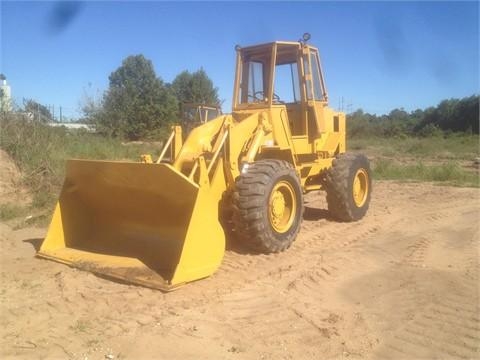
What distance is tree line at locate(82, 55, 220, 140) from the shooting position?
1114 inches

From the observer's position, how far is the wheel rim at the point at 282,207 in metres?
6.23

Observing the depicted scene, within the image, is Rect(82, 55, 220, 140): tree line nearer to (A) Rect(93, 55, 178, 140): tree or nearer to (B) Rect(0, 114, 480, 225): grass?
(A) Rect(93, 55, 178, 140): tree

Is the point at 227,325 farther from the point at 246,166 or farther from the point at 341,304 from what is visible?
the point at 246,166

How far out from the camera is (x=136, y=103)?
32.4 metres

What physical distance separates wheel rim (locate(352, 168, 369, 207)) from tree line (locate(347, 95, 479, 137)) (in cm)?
3346

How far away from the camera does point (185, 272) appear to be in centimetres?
488

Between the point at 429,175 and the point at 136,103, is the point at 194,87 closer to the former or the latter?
the point at 136,103

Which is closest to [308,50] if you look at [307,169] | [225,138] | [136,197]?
[307,169]

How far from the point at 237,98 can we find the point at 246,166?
2.08m

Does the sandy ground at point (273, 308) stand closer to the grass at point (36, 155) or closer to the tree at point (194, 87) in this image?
the grass at point (36, 155)

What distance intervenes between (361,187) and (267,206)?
3.64m

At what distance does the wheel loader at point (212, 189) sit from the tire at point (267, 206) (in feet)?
0.04

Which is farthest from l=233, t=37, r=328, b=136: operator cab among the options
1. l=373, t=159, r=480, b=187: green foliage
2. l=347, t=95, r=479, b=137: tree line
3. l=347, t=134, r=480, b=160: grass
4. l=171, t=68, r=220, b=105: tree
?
l=347, t=95, r=479, b=137: tree line

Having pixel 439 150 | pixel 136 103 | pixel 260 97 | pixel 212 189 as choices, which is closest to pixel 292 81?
pixel 260 97
